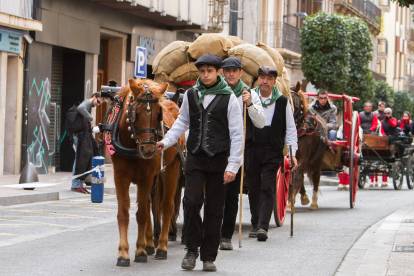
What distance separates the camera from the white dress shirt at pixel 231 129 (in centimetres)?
693

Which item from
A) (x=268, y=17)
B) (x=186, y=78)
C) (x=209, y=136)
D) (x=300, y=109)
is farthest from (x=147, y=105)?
(x=268, y=17)

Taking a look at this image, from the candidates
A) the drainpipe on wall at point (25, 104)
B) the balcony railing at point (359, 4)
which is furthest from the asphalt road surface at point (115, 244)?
the balcony railing at point (359, 4)

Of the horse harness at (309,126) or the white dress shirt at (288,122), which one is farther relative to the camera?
the horse harness at (309,126)

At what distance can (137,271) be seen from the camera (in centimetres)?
690

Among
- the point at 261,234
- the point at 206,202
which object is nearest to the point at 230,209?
the point at 261,234

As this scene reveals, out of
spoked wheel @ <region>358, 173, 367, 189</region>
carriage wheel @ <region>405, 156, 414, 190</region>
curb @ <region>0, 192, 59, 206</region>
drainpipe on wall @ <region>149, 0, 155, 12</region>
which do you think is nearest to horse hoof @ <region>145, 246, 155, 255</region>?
curb @ <region>0, 192, 59, 206</region>

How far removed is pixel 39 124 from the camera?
752 inches

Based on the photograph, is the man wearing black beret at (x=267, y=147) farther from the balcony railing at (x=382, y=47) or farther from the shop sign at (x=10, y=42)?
the balcony railing at (x=382, y=47)

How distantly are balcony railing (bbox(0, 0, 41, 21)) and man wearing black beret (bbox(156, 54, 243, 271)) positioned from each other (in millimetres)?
11851

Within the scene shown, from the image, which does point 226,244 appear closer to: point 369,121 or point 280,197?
point 280,197

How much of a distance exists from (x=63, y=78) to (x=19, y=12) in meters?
3.40

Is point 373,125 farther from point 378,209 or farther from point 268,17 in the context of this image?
point 268,17

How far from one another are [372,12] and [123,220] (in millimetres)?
49793

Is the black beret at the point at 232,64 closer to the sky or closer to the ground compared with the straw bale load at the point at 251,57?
closer to the ground
